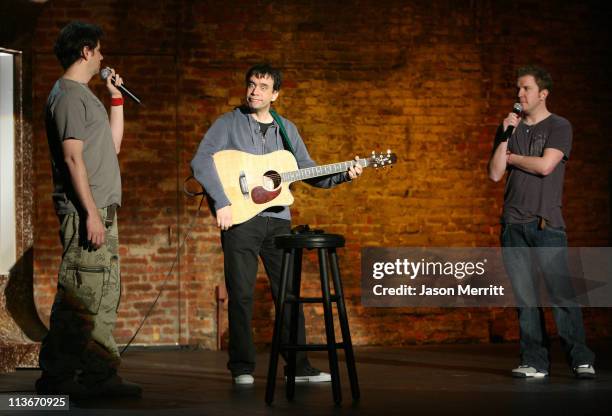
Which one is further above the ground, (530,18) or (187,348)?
(530,18)

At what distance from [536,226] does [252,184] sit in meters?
1.76

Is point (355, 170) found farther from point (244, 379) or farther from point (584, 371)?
point (584, 371)

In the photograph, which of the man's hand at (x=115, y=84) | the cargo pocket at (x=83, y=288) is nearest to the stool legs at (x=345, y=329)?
the cargo pocket at (x=83, y=288)

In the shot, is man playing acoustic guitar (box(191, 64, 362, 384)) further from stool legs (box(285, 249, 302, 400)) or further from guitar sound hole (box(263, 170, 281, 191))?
stool legs (box(285, 249, 302, 400))

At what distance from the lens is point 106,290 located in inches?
210

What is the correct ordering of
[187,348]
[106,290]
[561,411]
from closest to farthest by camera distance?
[561,411], [106,290], [187,348]

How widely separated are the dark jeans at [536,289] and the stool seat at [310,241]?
1.51 meters

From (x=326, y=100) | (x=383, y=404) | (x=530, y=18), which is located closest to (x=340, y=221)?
(x=326, y=100)

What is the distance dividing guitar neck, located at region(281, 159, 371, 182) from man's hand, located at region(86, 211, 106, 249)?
1271mm

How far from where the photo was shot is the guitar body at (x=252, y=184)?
6.05 metres

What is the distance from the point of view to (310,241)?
5.17 metres

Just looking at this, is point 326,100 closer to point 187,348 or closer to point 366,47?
point 366,47

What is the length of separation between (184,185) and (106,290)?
305cm

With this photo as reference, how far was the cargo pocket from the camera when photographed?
17.1 ft
